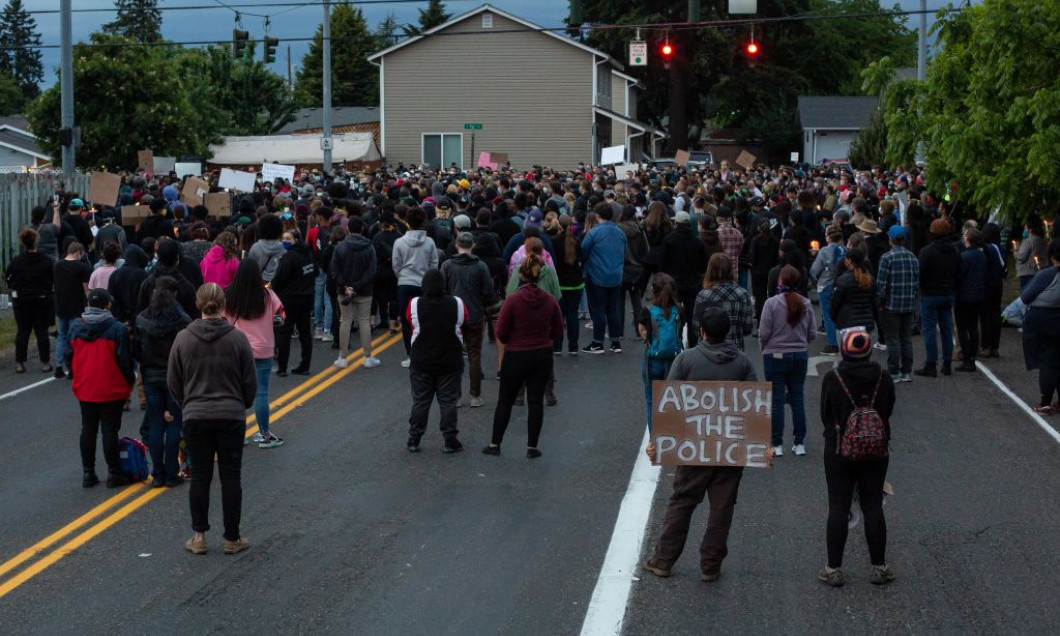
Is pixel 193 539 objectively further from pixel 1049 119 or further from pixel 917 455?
pixel 1049 119

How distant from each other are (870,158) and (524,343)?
40149 millimetres

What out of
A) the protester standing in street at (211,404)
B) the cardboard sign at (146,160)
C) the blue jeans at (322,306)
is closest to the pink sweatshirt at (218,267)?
the blue jeans at (322,306)

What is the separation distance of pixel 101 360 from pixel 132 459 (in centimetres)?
92

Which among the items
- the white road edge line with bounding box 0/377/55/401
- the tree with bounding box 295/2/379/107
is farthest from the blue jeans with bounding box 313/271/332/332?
the tree with bounding box 295/2/379/107

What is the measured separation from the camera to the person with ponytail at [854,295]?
47.8 ft

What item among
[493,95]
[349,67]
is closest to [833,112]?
[493,95]

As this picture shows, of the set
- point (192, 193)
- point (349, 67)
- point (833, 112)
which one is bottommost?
point (192, 193)

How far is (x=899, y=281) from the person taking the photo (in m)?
15.4

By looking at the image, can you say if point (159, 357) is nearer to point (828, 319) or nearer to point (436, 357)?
point (436, 357)

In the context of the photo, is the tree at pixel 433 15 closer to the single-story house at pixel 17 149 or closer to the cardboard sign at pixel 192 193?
the single-story house at pixel 17 149

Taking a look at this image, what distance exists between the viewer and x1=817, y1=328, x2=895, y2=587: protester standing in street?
848 centimetres

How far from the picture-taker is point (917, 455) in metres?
12.4

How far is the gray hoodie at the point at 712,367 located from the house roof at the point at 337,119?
66616mm

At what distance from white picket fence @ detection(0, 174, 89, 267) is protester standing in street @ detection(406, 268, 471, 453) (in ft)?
50.0
